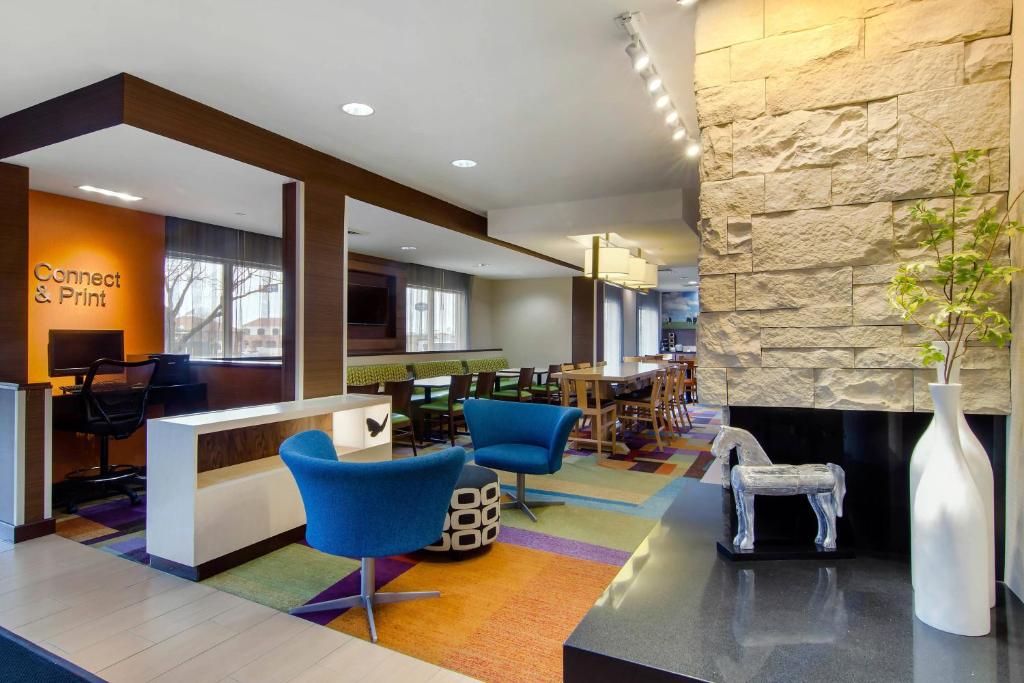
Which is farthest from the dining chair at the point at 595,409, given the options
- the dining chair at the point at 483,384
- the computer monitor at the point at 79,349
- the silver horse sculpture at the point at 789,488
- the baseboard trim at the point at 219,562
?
the computer monitor at the point at 79,349

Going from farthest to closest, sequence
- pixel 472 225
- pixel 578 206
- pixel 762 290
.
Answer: pixel 472 225
pixel 578 206
pixel 762 290

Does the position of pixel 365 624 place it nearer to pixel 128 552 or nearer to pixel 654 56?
pixel 128 552

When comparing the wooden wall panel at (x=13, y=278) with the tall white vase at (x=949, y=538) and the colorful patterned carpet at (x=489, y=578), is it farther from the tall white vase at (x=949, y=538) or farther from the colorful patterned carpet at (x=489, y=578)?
the tall white vase at (x=949, y=538)

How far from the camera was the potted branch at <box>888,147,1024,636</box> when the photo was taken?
1.02 metres

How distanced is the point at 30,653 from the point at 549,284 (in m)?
9.64

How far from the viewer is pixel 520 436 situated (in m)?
4.18

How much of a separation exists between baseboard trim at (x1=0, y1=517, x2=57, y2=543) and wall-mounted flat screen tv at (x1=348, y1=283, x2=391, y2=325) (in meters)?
4.73

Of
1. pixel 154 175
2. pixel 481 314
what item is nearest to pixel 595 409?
pixel 154 175

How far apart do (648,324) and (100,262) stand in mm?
14251

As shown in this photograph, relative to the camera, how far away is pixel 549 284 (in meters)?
11.2

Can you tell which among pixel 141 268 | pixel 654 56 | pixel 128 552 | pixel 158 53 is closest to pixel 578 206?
pixel 654 56

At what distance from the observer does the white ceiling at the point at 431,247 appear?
5555 mm

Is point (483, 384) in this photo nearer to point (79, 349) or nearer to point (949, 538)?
point (79, 349)

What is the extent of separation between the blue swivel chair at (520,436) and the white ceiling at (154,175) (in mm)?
2298
